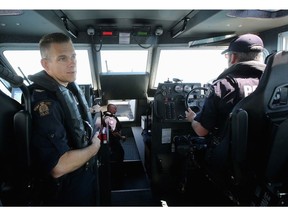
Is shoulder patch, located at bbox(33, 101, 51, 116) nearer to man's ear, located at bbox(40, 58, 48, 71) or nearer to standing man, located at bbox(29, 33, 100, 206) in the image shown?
standing man, located at bbox(29, 33, 100, 206)

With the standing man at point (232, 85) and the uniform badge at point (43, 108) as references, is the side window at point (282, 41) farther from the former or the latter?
the uniform badge at point (43, 108)

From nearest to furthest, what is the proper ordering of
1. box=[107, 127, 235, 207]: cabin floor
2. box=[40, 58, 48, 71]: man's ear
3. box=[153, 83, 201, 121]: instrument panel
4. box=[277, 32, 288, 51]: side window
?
box=[40, 58, 48, 71]: man's ear → box=[107, 127, 235, 207]: cabin floor → box=[153, 83, 201, 121]: instrument panel → box=[277, 32, 288, 51]: side window

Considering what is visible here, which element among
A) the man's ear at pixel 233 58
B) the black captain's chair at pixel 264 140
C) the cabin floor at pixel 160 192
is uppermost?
the man's ear at pixel 233 58

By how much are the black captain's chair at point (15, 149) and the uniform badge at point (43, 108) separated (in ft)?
0.15

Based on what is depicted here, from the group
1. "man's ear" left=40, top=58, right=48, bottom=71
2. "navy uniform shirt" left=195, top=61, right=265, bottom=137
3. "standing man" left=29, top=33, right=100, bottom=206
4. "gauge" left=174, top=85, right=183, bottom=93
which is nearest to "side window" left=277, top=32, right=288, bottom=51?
"gauge" left=174, top=85, right=183, bottom=93

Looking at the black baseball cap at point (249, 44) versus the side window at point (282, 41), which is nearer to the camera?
the black baseball cap at point (249, 44)

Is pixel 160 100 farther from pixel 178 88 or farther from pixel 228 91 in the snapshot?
pixel 228 91

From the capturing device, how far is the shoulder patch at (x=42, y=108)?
47.4 inches

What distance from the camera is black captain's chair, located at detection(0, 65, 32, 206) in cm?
117

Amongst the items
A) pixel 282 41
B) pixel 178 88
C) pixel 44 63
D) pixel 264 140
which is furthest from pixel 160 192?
pixel 282 41

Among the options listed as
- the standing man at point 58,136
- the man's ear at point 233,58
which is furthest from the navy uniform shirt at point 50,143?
the man's ear at point 233,58

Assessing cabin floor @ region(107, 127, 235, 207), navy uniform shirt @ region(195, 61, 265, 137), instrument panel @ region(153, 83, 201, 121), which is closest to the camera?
navy uniform shirt @ region(195, 61, 265, 137)

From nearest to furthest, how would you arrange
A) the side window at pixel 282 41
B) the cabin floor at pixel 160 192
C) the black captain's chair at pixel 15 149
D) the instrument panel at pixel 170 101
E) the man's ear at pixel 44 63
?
the black captain's chair at pixel 15 149, the man's ear at pixel 44 63, the cabin floor at pixel 160 192, the instrument panel at pixel 170 101, the side window at pixel 282 41

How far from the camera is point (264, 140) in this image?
1.57 meters
